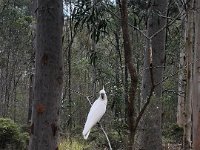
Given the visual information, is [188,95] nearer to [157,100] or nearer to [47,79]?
[157,100]

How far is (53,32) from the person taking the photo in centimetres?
238

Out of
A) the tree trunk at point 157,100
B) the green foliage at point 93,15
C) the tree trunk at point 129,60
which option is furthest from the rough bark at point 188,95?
the tree trunk at point 129,60

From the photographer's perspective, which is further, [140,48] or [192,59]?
[140,48]

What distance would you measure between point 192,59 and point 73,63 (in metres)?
13.6

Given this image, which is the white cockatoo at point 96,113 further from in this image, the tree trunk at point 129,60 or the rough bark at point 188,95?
the tree trunk at point 129,60

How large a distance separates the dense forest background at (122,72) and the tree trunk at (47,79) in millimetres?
31

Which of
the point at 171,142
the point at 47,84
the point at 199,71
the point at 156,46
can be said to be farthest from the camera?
the point at 171,142

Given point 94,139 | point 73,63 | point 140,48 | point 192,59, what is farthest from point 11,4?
point 192,59

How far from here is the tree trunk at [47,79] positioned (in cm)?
235

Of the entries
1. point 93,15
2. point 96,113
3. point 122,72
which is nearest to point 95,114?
point 96,113

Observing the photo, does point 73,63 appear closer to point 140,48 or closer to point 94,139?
point 140,48

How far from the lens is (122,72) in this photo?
7539 millimetres

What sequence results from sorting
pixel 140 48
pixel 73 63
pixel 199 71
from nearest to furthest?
pixel 199 71
pixel 140 48
pixel 73 63

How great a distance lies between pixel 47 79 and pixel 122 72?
17.1ft
